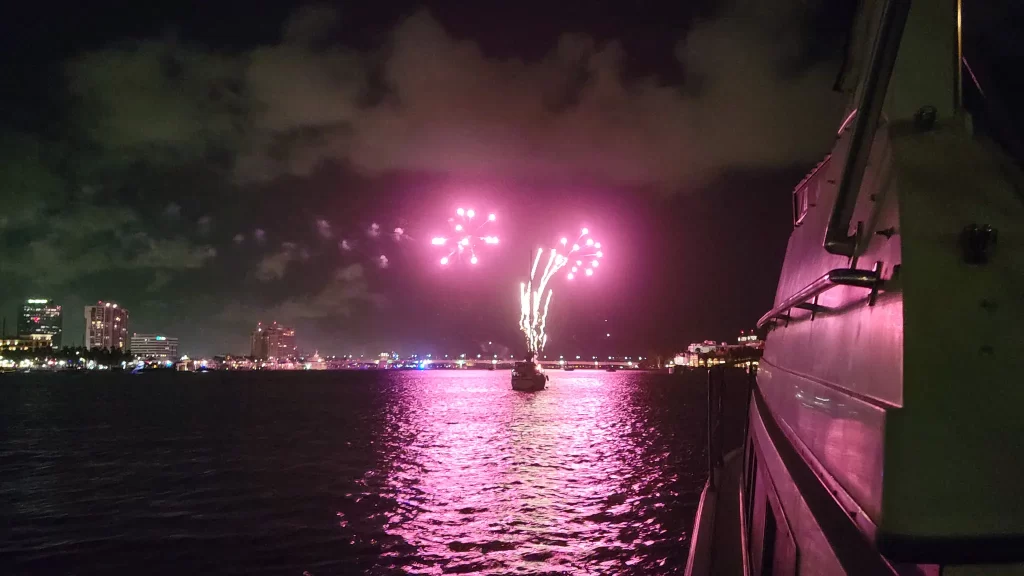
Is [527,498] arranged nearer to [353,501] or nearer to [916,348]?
[353,501]

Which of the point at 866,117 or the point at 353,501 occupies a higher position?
the point at 866,117

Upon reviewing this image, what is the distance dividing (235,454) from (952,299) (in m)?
40.9

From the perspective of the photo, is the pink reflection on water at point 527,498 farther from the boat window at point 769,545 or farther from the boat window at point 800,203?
the boat window at point 769,545

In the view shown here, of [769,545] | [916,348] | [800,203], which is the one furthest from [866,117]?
[800,203]

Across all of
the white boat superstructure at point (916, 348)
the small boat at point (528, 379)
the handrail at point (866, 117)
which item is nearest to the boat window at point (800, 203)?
the white boat superstructure at point (916, 348)

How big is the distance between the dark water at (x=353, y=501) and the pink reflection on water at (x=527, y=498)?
0.09 metres

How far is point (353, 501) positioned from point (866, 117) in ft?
78.7

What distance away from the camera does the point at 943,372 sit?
8.26 ft

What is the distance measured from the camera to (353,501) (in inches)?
943

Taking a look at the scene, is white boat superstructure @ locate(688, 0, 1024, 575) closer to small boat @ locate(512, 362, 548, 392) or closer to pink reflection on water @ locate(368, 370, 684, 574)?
pink reflection on water @ locate(368, 370, 684, 574)

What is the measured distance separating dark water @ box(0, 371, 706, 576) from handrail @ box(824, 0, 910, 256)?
45.9 feet

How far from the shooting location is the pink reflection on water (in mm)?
16812

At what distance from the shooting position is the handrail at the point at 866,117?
2756 millimetres

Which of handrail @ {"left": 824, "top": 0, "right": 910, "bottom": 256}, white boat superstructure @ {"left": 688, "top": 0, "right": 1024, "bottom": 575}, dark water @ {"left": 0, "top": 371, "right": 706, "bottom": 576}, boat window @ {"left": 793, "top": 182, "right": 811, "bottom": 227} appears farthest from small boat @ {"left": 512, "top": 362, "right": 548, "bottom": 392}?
handrail @ {"left": 824, "top": 0, "right": 910, "bottom": 256}
